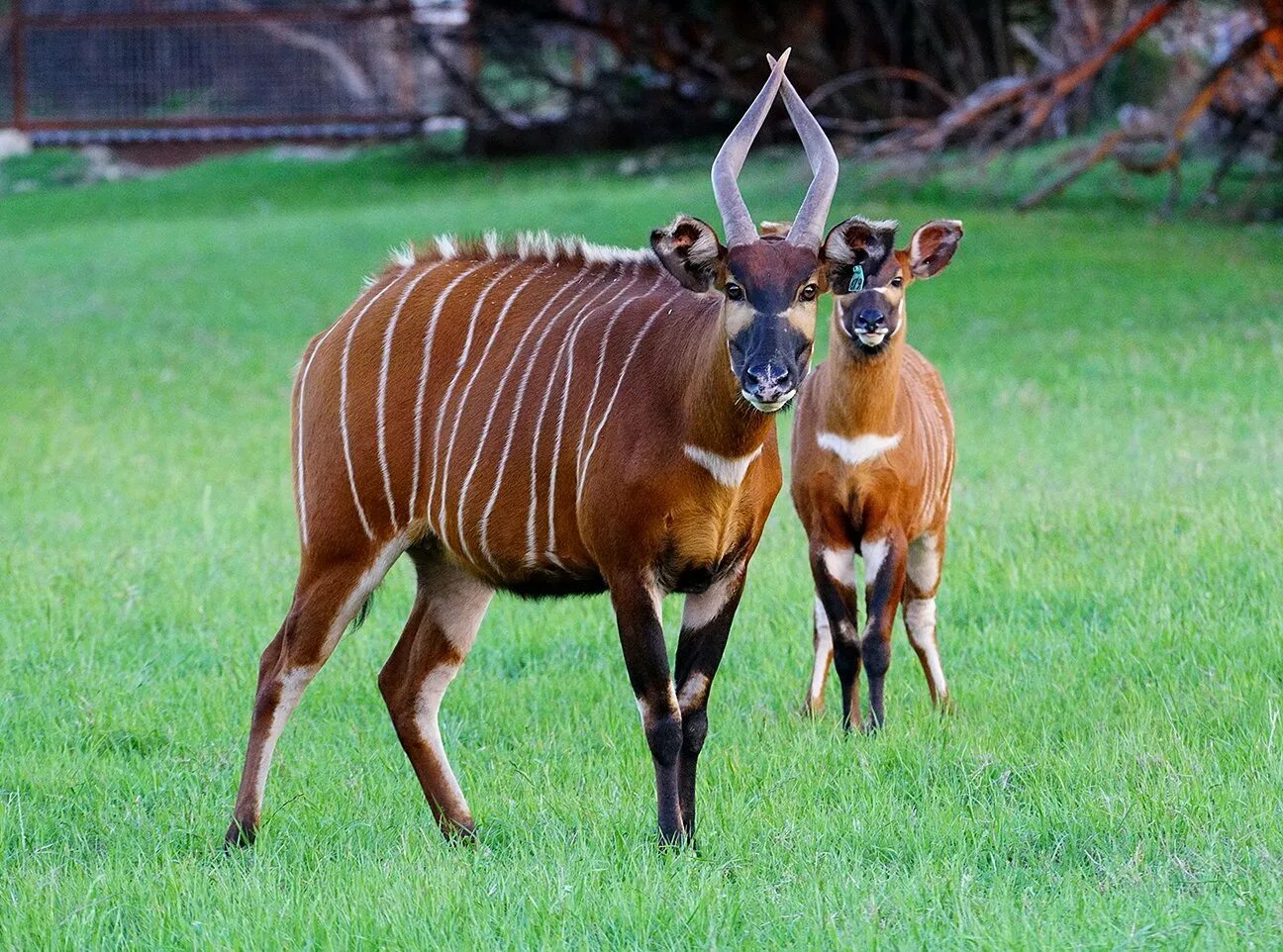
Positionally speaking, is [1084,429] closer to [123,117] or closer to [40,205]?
[40,205]

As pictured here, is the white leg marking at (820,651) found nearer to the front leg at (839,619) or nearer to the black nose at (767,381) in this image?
the front leg at (839,619)

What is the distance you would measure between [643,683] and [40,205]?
21523mm

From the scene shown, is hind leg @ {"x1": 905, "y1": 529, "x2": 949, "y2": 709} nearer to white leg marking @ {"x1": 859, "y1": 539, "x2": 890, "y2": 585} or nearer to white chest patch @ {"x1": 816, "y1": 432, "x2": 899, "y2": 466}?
white leg marking @ {"x1": 859, "y1": 539, "x2": 890, "y2": 585}

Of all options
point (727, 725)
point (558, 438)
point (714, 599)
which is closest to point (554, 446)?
point (558, 438)

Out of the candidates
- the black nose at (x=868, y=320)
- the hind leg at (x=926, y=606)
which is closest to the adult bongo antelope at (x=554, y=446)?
the black nose at (x=868, y=320)

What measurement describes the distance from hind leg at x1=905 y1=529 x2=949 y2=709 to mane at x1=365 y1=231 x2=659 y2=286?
→ 159 centimetres

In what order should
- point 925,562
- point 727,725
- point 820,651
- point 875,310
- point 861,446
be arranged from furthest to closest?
point 925,562
point 820,651
point 861,446
point 875,310
point 727,725

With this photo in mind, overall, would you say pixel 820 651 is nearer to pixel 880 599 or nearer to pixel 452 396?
pixel 880 599

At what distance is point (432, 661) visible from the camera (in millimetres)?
4727

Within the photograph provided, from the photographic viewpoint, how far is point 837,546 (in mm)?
5582

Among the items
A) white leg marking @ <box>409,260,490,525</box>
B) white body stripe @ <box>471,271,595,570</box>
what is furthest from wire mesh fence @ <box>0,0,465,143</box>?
white body stripe @ <box>471,271,595,570</box>

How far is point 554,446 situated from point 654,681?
1.98 feet

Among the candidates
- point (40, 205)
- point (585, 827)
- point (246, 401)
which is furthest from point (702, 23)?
point (585, 827)

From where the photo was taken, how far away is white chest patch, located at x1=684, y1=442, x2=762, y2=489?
4109mm
